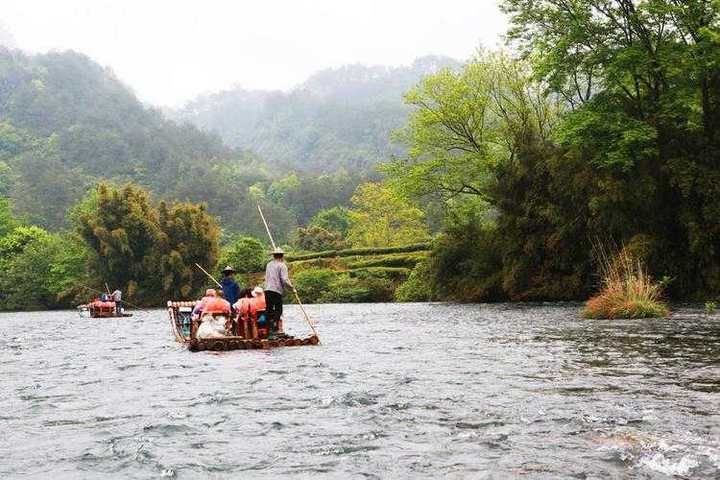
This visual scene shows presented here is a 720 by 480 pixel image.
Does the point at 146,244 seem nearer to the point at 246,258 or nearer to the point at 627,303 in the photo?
the point at 246,258

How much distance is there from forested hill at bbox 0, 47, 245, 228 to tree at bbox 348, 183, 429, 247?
5154cm

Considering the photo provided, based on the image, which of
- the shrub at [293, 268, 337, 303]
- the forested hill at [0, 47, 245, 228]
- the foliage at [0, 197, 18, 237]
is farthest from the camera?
the forested hill at [0, 47, 245, 228]

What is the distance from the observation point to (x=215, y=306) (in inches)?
745

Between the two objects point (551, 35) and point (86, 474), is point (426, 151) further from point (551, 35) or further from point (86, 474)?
point (86, 474)

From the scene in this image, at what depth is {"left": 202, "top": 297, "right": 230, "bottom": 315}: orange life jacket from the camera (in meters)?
18.8

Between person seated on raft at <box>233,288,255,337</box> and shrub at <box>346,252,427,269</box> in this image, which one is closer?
person seated on raft at <box>233,288,255,337</box>

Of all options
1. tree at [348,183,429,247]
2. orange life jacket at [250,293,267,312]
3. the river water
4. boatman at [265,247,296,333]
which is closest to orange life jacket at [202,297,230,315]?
orange life jacket at [250,293,267,312]

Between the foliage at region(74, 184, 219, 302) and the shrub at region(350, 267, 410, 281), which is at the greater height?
the foliage at region(74, 184, 219, 302)

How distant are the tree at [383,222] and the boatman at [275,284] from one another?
6610cm

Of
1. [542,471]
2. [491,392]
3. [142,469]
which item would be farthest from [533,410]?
[142,469]

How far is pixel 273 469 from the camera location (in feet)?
20.7

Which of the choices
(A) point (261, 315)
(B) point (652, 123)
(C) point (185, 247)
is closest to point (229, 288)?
(A) point (261, 315)

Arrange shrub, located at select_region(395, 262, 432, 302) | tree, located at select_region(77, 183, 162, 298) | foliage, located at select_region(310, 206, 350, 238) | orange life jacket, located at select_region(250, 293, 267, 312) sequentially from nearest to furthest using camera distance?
orange life jacket, located at select_region(250, 293, 267, 312), shrub, located at select_region(395, 262, 432, 302), tree, located at select_region(77, 183, 162, 298), foliage, located at select_region(310, 206, 350, 238)

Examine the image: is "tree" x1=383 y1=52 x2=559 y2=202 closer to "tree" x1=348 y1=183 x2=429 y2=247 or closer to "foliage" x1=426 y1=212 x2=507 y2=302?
"foliage" x1=426 y1=212 x2=507 y2=302
